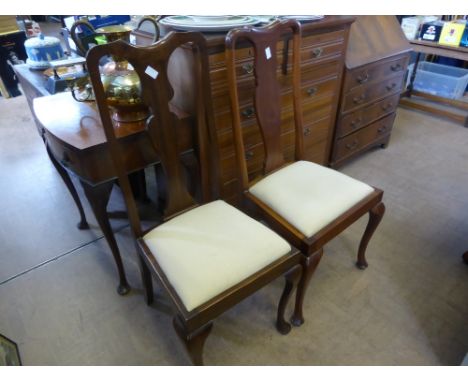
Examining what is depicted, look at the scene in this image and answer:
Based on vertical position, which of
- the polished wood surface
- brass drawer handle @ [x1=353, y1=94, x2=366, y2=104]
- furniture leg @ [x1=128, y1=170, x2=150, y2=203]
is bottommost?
furniture leg @ [x1=128, y1=170, x2=150, y2=203]

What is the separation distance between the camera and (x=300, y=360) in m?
1.19

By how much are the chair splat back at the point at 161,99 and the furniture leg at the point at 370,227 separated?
0.73m

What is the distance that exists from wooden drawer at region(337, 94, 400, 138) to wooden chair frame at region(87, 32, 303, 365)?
1.11 meters

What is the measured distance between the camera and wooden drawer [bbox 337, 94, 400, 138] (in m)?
1.97

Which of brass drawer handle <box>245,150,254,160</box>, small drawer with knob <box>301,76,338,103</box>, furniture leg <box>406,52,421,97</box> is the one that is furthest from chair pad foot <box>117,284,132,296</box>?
furniture leg <box>406,52,421,97</box>

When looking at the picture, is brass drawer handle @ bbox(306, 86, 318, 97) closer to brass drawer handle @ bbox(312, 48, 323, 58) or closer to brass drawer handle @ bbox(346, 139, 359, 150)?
brass drawer handle @ bbox(312, 48, 323, 58)

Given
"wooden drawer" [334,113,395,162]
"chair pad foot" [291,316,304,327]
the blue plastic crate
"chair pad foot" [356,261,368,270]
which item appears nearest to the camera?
"chair pad foot" [291,316,304,327]

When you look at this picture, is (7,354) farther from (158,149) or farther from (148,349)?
(158,149)

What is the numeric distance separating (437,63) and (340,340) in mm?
3119

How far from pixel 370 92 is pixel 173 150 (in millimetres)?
1466

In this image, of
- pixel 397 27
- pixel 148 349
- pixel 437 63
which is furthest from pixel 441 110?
pixel 148 349

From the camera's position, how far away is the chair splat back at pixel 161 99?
907mm

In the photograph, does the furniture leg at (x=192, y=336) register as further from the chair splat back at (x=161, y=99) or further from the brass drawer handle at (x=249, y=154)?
the brass drawer handle at (x=249, y=154)

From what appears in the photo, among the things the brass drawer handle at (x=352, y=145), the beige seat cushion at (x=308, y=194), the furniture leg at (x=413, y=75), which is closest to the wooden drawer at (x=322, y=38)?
the beige seat cushion at (x=308, y=194)
